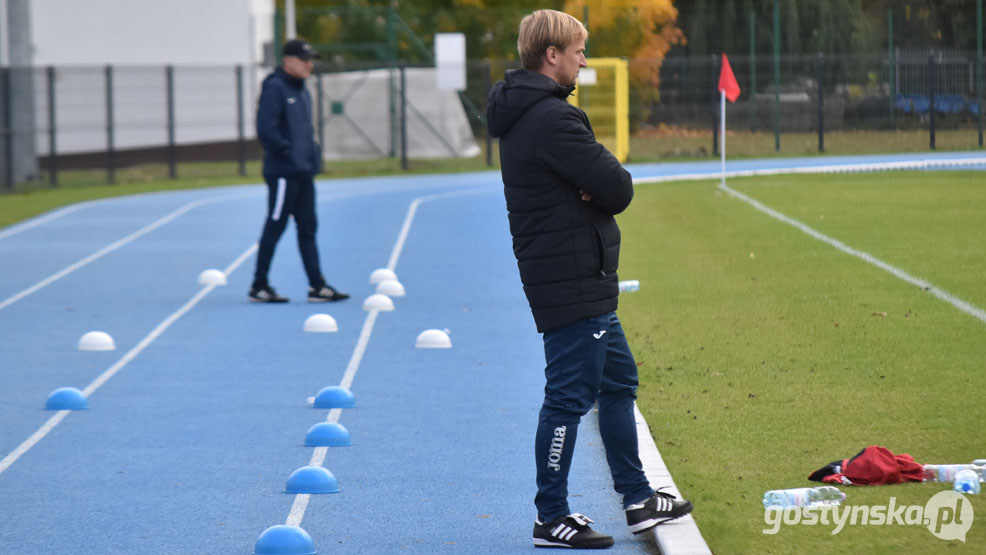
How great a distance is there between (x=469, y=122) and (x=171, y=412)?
2984cm

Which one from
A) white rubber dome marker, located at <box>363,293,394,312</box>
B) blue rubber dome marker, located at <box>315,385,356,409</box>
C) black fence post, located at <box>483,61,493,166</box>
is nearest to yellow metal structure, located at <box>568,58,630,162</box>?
black fence post, located at <box>483,61,493,166</box>

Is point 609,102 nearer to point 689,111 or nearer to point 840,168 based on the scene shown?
point 689,111

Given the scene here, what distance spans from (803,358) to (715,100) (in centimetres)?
2621

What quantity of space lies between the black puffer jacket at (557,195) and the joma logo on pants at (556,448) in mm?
399

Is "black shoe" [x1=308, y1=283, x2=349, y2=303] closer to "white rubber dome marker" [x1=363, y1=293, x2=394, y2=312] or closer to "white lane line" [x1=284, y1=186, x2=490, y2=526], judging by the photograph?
"white rubber dome marker" [x1=363, y1=293, x2=394, y2=312]

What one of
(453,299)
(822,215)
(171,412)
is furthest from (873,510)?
(822,215)

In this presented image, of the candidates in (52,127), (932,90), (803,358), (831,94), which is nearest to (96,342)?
(803,358)

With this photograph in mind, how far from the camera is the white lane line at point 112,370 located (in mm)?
7146

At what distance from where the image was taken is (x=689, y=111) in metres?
34.5

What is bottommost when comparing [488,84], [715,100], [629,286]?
[629,286]

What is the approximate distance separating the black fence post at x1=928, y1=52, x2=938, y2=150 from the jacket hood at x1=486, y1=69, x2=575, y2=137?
29.8 meters

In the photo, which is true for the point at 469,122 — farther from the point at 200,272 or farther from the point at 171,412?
the point at 171,412

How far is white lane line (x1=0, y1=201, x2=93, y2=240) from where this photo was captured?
19484 mm

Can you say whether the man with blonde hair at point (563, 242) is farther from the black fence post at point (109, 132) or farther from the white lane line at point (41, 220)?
the black fence post at point (109, 132)
